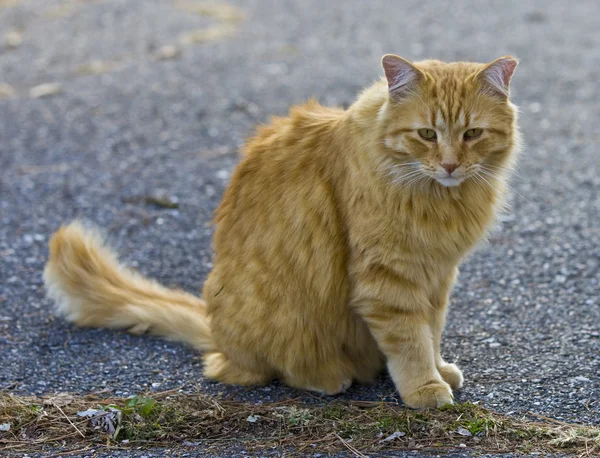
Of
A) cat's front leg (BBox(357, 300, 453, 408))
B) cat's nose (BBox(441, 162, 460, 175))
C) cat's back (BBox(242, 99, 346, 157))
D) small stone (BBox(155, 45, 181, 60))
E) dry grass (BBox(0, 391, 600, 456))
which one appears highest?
small stone (BBox(155, 45, 181, 60))

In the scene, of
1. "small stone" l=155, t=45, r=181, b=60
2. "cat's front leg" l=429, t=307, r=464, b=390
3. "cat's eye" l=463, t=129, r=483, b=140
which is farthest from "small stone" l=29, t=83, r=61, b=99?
"cat's eye" l=463, t=129, r=483, b=140

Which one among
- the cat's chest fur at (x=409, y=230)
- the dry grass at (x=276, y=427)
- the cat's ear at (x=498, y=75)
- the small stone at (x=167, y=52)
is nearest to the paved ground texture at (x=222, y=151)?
the small stone at (x=167, y=52)

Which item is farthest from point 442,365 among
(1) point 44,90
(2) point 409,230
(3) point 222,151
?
(1) point 44,90

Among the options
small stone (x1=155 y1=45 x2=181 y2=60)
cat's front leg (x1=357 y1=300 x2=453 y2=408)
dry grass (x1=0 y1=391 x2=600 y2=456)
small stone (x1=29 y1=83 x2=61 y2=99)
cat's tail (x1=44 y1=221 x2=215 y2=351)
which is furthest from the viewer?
small stone (x1=155 y1=45 x2=181 y2=60)

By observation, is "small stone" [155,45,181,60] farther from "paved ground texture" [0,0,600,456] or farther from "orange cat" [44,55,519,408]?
"orange cat" [44,55,519,408]

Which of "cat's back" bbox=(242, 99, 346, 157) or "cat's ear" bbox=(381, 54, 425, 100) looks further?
"cat's back" bbox=(242, 99, 346, 157)

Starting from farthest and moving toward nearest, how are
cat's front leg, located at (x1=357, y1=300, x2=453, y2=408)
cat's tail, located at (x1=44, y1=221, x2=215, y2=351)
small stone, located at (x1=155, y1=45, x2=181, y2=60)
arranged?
small stone, located at (x1=155, y1=45, x2=181, y2=60) → cat's tail, located at (x1=44, y1=221, x2=215, y2=351) → cat's front leg, located at (x1=357, y1=300, x2=453, y2=408)

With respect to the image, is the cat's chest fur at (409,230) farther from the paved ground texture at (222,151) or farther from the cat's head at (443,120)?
the paved ground texture at (222,151)

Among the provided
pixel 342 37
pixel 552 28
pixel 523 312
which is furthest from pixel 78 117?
pixel 552 28

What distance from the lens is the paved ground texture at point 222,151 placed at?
4.05 m

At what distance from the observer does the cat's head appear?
10.9ft

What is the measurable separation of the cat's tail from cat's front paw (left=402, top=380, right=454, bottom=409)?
1196mm

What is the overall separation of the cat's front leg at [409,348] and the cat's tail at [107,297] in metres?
1.09

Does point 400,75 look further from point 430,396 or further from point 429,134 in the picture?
point 430,396
